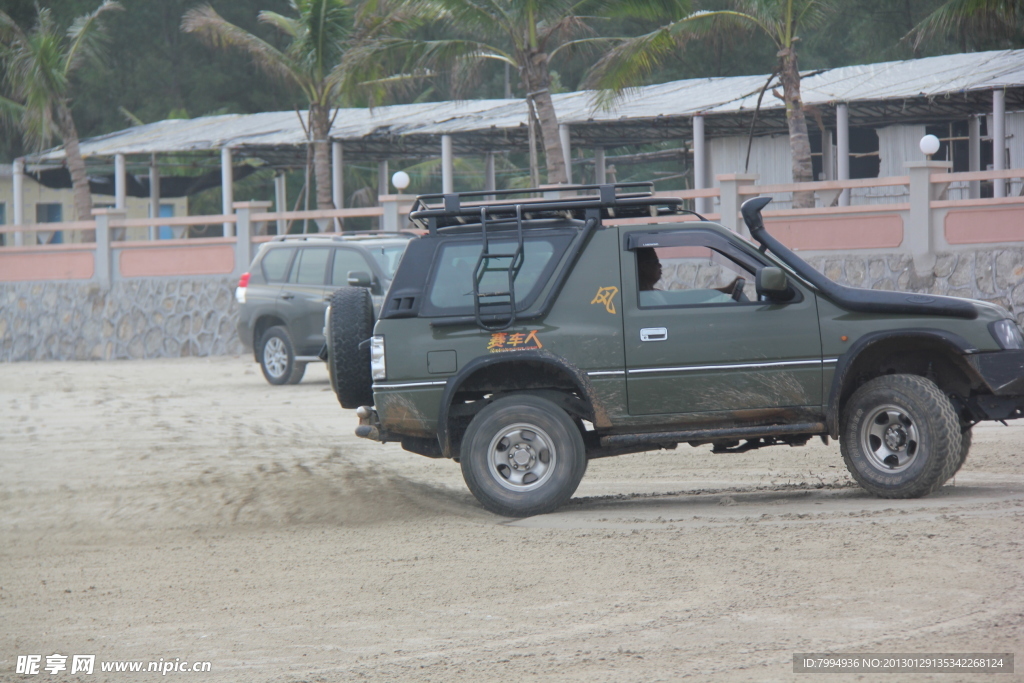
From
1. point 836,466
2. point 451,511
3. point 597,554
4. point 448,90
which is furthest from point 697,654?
point 448,90

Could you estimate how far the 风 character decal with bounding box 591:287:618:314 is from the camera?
7.19 m

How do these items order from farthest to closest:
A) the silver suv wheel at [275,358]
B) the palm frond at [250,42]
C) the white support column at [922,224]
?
the palm frond at [250,42], the white support column at [922,224], the silver suv wheel at [275,358]

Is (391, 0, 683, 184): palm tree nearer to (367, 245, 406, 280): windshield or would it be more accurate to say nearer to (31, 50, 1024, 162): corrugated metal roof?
(31, 50, 1024, 162): corrugated metal roof

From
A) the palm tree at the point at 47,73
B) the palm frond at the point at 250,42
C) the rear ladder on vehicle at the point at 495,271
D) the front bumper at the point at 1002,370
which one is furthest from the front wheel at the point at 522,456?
the palm tree at the point at 47,73

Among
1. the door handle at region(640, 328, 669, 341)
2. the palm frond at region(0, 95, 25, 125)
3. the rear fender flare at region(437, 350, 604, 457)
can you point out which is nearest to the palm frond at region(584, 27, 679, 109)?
the door handle at region(640, 328, 669, 341)

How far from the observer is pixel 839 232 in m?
18.2

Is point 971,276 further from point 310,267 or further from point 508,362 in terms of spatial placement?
point 508,362

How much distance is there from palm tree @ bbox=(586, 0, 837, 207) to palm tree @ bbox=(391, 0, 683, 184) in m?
0.47

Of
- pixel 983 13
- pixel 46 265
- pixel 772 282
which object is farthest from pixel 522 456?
pixel 46 265

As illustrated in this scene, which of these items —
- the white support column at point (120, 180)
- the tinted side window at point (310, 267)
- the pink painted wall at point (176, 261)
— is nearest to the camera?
the tinted side window at point (310, 267)

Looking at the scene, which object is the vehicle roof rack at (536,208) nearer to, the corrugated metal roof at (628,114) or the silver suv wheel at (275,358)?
the silver suv wheel at (275,358)

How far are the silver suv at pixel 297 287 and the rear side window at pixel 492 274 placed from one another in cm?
779

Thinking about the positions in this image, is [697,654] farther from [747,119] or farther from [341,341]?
[747,119]

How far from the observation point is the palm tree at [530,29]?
1938 centimetres
